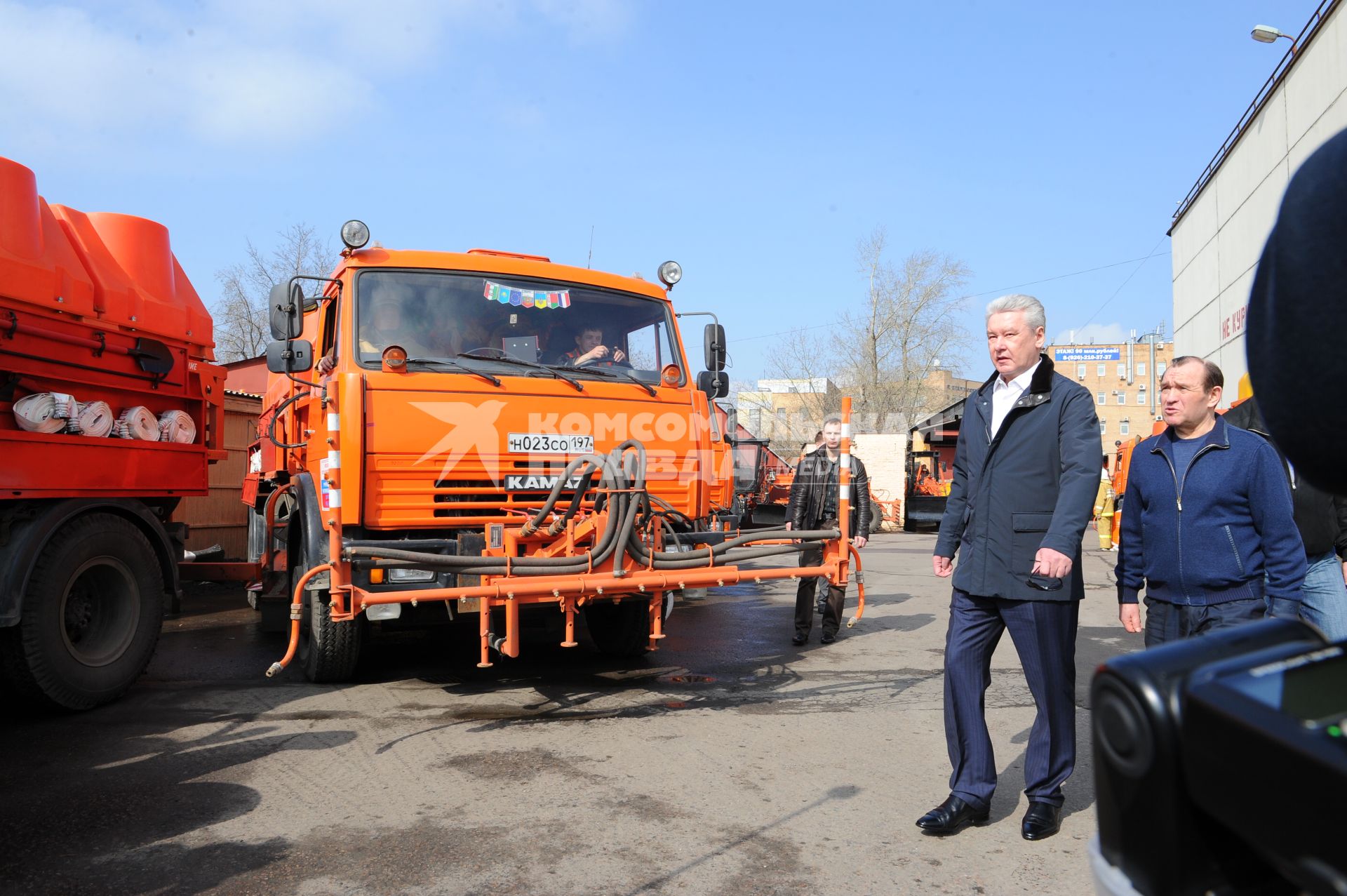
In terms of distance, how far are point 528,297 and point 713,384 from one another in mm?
1497

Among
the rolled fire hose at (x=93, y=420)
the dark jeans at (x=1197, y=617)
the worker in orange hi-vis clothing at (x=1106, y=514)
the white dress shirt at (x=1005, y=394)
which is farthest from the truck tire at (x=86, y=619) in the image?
the worker in orange hi-vis clothing at (x=1106, y=514)

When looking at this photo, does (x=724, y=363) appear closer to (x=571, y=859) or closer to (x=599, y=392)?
(x=599, y=392)

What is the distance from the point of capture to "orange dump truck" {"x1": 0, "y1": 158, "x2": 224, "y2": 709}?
17.2ft

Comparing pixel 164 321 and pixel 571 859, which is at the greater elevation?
pixel 164 321

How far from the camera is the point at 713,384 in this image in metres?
7.07

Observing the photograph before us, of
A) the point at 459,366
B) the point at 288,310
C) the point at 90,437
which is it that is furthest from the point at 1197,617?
the point at 90,437

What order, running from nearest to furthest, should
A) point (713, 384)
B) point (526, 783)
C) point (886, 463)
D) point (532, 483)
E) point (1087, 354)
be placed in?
1. point (526, 783)
2. point (532, 483)
3. point (713, 384)
4. point (886, 463)
5. point (1087, 354)

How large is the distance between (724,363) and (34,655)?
15.0 ft

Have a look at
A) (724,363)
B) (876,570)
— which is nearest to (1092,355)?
(876,570)

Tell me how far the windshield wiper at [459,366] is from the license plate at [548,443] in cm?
35

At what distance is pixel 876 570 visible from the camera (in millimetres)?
14531

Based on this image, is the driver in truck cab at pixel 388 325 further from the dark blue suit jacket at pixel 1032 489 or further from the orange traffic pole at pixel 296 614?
the dark blue suit jacket at pixel 1032 489

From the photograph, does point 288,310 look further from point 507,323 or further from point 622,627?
point 622,627

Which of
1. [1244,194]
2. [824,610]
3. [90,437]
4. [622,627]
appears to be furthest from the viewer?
[1244,194]
